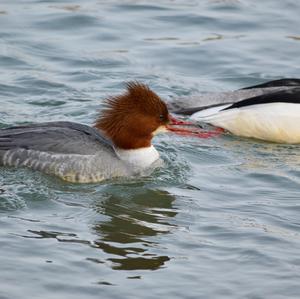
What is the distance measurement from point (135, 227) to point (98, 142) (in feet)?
4.92

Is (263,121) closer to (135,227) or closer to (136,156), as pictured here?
(136,156)

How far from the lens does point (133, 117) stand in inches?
407

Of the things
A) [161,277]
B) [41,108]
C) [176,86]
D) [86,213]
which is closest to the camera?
[161,277]

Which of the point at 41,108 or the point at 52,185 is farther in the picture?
the point at 41,108

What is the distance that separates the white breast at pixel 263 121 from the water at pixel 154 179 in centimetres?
19

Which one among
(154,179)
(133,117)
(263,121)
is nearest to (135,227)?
(154,179)

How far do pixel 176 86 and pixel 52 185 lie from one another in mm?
4261

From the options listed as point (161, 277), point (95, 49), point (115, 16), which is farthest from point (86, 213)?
point (115, 16)

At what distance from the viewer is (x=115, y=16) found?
1670 cm

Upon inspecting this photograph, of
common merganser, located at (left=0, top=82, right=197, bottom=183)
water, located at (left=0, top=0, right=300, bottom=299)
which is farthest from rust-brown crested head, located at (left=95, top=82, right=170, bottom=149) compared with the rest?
water, located at (left=0, top=0, right=300, bottom=299)

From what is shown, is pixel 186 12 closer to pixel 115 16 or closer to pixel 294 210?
pixel 115 16

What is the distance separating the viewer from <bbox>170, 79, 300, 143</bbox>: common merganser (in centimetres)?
1233

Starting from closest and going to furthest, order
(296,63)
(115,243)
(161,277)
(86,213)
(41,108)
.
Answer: (161,277), (115,243), (86,213), (41,108), (296,63)

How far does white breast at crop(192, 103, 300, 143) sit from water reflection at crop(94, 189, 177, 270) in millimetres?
2573
